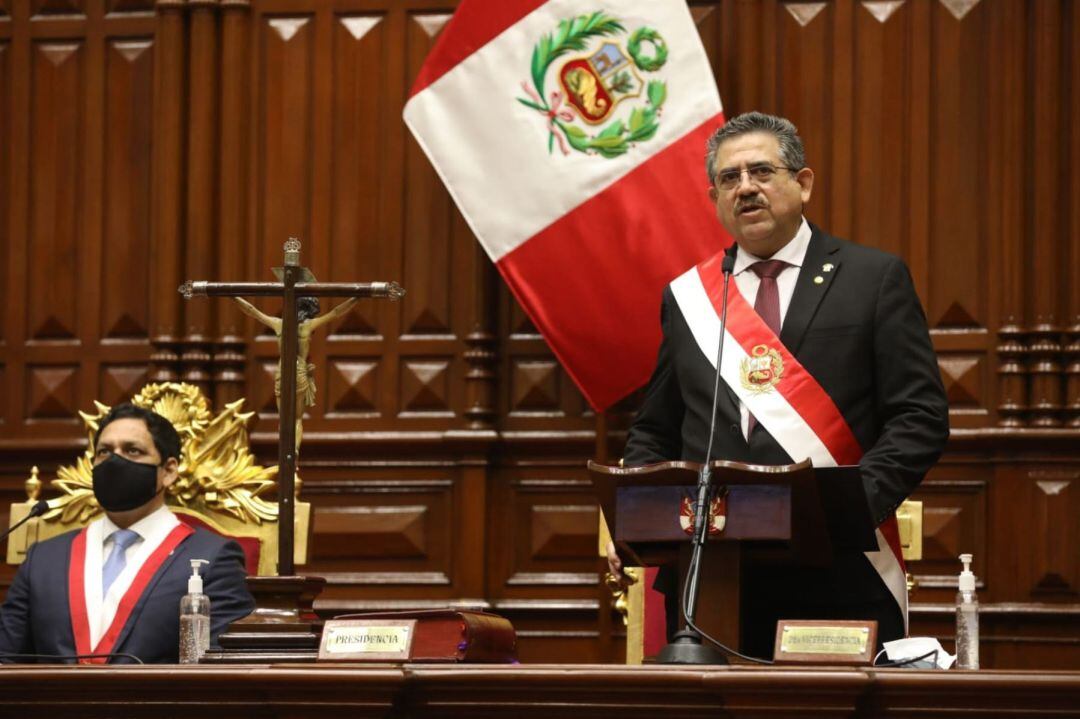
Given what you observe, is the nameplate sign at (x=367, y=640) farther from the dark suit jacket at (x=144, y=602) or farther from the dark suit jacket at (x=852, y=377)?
the dark suit jacket at (x=144, y=602)

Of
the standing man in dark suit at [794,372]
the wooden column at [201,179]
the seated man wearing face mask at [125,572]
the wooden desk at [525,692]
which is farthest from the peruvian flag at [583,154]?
the wooden desk at [525,692]

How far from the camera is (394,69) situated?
5.40 m

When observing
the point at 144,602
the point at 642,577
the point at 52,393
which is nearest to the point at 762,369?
the point at 642,577

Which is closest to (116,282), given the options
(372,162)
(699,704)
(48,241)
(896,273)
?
(48,241)

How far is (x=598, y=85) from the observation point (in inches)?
202

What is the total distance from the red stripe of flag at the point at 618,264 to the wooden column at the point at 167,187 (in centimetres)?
105

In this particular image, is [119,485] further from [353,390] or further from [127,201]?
[127,201]

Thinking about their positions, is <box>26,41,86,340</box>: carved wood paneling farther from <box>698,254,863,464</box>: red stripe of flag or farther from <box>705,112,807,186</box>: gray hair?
<box>698,254,863,464</box>: red stripe of flag

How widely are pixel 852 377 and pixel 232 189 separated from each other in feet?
8.95

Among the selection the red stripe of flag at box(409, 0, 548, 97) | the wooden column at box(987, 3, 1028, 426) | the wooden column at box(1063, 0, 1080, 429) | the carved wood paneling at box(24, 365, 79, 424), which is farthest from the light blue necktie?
the wooden column at box(1063, 0, 1080, 429)

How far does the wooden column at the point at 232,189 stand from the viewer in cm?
538

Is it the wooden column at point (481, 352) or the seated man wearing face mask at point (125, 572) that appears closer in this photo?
the seated man wearing face mask at point (125, 572)

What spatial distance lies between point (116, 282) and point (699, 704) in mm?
3588

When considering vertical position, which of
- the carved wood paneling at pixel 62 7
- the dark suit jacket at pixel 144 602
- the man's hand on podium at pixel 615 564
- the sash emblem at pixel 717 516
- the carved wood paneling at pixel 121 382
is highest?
the carved wood paneling at pixel 62 7
